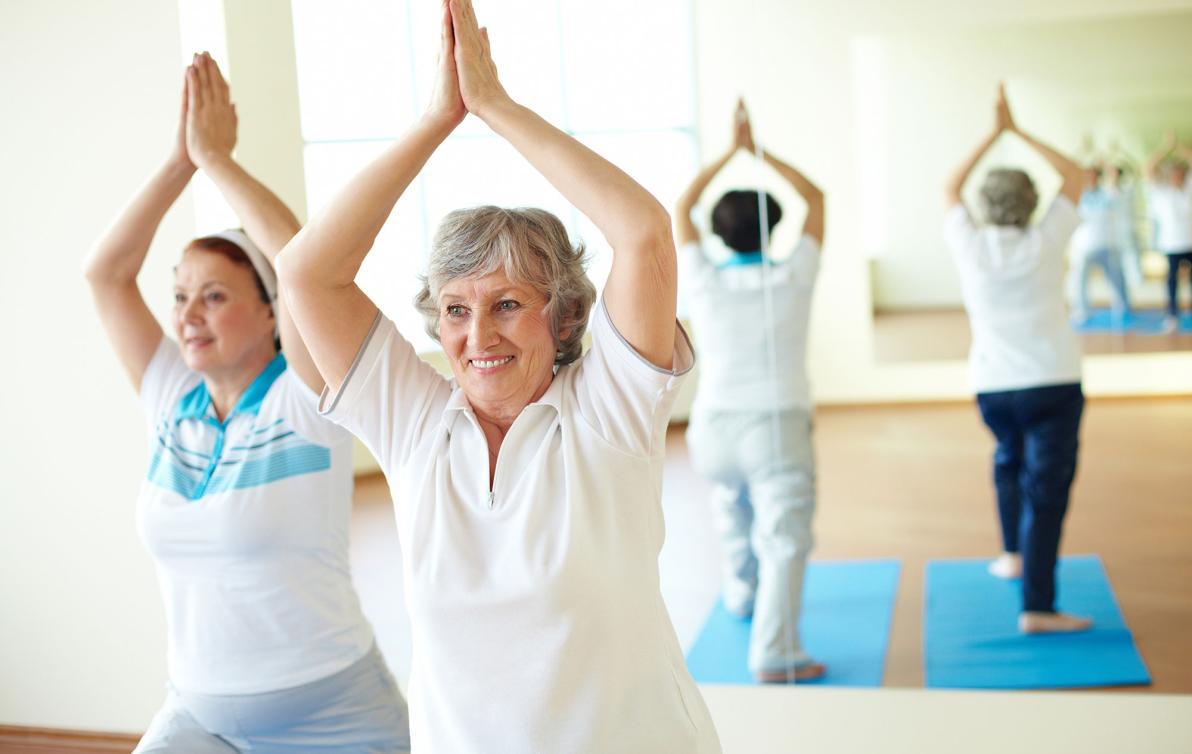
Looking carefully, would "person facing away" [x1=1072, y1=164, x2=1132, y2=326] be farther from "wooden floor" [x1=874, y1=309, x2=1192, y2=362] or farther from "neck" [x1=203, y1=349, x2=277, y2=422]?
"neck" [x1=203, y1=349, x2=277, y2=422]

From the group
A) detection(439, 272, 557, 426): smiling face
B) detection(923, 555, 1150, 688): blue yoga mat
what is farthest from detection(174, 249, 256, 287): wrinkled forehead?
detection(923, 555, 1150, 688): blue yoga mat

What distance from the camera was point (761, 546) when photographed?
3.29 m

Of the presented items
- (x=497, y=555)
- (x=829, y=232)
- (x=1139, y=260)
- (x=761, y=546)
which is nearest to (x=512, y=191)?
(x=829, y=232)

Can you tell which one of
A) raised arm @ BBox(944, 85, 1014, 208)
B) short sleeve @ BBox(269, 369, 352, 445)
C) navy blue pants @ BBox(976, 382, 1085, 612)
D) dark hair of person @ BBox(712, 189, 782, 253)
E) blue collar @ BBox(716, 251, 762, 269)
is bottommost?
navy blue pants @ BBox(976, 382, 1085, 612)

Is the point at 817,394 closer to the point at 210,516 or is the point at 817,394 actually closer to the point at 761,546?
the point at 761,546

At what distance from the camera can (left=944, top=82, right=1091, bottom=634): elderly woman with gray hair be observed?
2943 mm

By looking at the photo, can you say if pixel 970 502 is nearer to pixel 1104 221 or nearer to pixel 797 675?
pixel 797 675

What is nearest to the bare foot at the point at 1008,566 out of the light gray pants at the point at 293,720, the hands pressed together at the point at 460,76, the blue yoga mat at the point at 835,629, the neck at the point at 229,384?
the blue yoga mat at the point at 835,629

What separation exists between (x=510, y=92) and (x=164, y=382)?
4.06ft

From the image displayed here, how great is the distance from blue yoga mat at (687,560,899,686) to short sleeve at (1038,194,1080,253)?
926 millimetres

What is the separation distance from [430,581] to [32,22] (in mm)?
2574

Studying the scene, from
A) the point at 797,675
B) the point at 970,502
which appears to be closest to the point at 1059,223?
the point at 970,502

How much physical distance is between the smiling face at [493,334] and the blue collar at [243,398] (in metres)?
0.84

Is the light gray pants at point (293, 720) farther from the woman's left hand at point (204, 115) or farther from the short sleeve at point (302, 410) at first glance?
the woman's left hand at point (204, 115)
